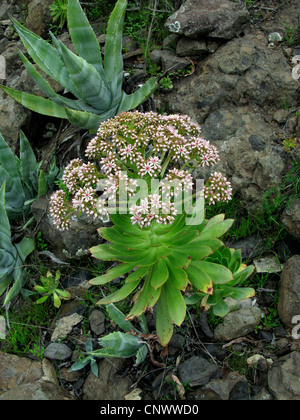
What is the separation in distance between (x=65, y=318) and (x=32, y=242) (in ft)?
2.88

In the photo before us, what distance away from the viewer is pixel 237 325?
297 cm

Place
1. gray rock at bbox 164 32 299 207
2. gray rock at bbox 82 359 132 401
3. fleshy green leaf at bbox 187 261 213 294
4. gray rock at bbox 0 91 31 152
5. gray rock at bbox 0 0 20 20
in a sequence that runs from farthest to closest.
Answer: gray rock at bbox 0 0 20 20 → gray rock at bbox 0 91 31 152 → gray rock at bbox 164 32 299 207 → gray rock at bbox 82 359 132 401 → fleshy green leaf at bbox 187 261 213 294

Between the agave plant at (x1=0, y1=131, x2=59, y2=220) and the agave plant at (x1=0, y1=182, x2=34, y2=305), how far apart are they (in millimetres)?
371

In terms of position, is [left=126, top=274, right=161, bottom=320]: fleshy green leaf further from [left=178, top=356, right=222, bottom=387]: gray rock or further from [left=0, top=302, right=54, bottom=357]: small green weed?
[left=0, top=302, right=54, bottom=357]: small green weed

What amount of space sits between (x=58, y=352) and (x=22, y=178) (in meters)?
1.87

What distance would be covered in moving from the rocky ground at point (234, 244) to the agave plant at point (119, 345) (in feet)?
0.40

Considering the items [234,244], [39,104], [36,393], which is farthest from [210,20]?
[36,393]

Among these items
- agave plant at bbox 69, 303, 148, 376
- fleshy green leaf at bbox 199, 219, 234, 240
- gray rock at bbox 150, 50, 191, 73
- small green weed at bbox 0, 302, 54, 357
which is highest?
gray rock at bbox 150, 50, 191, 73

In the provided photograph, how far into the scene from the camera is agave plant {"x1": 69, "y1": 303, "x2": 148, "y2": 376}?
2746mm

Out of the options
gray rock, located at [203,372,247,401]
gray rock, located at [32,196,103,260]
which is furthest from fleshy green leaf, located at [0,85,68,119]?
gray rock, located at [203,372,247,401]

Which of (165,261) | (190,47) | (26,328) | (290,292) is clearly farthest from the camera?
(190,47)

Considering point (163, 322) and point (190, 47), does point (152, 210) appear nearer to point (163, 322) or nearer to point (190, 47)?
point (163, 322)

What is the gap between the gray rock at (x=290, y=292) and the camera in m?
2.92

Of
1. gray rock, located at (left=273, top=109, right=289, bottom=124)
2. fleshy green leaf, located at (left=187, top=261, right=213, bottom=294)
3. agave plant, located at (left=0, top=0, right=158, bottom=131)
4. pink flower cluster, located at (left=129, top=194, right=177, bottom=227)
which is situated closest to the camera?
pink flower cluster, located at (left=129, top=194, right=177, bottom=227)
